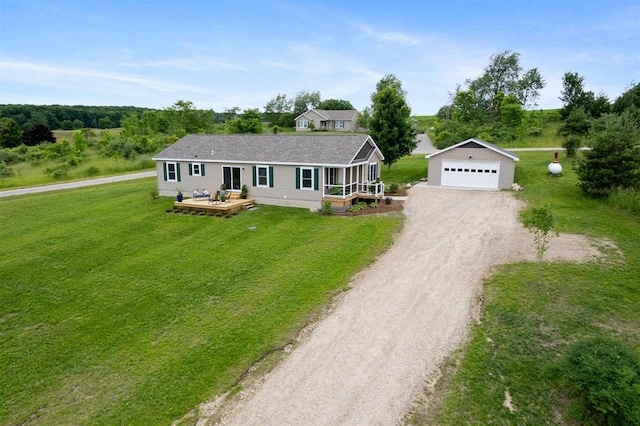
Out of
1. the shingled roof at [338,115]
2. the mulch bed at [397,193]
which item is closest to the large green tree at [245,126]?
the shingled roof at [338,115]

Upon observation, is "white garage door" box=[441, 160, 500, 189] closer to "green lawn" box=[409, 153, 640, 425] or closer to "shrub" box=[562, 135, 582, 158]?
"green lawn" box=[409, 153, 640, 425]

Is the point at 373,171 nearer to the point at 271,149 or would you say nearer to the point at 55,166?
the point at 271,149

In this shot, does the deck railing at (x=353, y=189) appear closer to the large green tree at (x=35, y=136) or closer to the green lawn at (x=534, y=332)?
the green lawn at (x=534, y=332)

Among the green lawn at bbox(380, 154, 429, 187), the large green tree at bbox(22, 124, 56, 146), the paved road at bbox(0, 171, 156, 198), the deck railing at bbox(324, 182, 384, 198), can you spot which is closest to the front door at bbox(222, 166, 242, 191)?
the deck railing at bbox(324, 182, 384, 198)

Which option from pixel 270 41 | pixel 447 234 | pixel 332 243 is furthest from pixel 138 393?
pixel 270 41

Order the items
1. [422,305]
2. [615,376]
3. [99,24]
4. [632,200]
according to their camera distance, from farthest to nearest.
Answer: [99,24] < [632,200] < [422,305] < [615,376]

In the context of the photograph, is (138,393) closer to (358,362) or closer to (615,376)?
(358,362)
